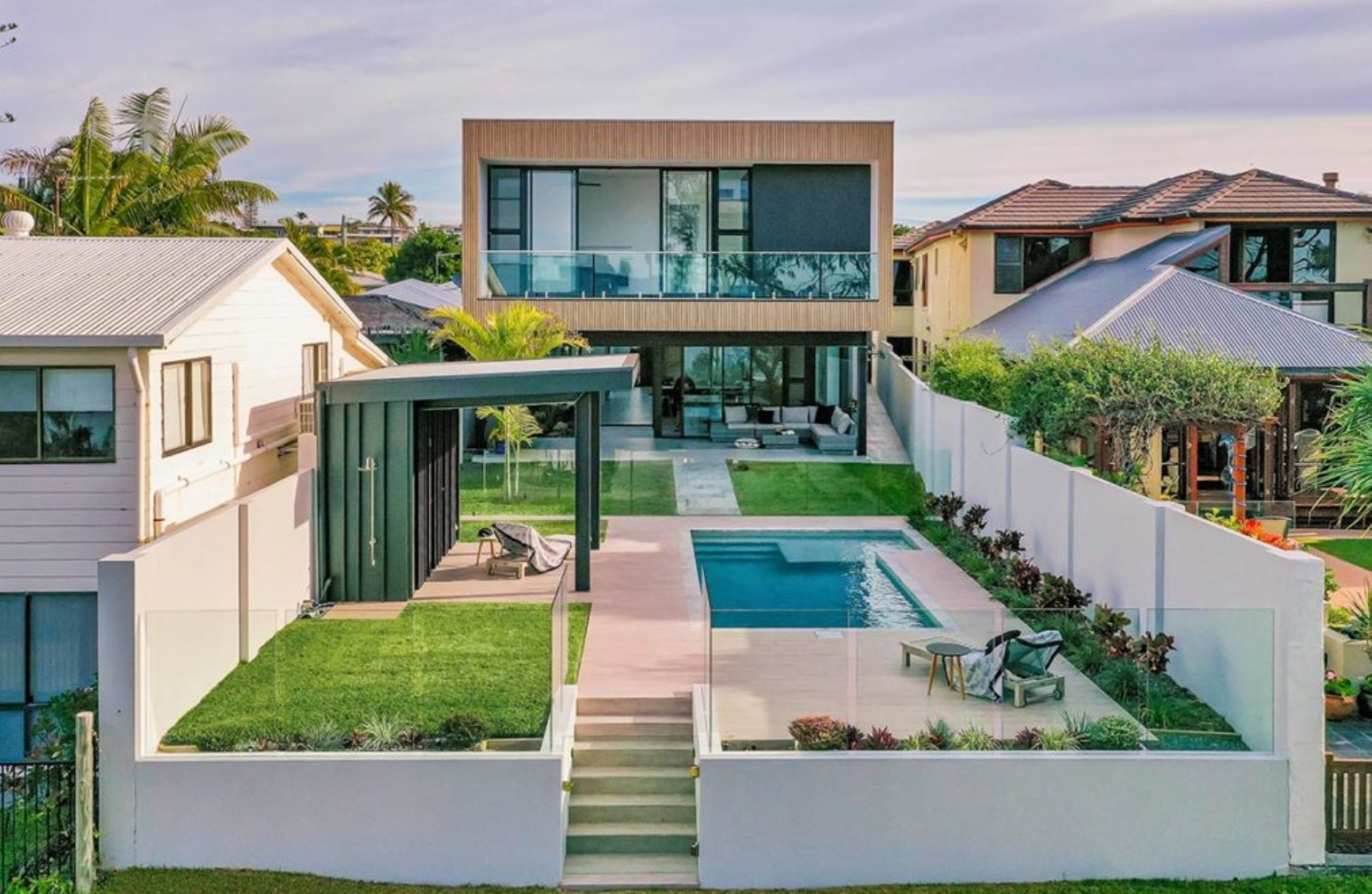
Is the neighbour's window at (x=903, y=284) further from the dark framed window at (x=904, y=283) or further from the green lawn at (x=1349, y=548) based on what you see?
the green lawn at (x=1349, y=548)

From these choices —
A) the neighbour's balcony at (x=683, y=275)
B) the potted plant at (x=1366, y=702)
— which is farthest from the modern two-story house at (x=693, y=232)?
the potted plant at (x=1366, y=702)

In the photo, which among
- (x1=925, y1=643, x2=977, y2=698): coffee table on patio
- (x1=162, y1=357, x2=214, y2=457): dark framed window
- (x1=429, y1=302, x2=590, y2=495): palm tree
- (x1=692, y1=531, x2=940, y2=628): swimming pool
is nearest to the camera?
(x1=925, y1=643, x2=977, y2=698): coffee table on patio

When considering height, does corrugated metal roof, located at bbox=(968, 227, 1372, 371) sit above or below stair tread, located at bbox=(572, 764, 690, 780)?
above

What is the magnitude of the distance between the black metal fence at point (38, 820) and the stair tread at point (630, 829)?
12.8ft

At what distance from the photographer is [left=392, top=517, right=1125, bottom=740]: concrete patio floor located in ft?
37.2

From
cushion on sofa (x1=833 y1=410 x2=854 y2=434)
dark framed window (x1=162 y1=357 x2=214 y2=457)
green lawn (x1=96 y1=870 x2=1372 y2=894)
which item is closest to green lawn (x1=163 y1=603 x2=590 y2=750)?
green lawn (x1=96 y1=870 x2=1372 y2=894)

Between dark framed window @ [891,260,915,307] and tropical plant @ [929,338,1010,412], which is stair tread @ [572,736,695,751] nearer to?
tropical plant @ [929,338,1010,412]

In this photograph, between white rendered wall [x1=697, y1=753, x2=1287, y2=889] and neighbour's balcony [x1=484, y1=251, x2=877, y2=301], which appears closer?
white rendered wall [x1=697, y1=753, x2=1287, y2=889]

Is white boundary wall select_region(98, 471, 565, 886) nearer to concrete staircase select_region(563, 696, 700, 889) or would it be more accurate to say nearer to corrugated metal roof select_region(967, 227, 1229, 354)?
concrete staircase select_region(563, 696, 700, 889)

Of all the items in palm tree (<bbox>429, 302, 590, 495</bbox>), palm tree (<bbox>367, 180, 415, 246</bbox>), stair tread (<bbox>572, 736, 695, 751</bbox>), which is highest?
palm tree (<bbox>367, 180, 415, 246</bbox>)

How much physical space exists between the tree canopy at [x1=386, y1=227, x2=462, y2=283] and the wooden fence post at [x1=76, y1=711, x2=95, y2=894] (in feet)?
194

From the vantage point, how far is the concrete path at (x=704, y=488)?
25.3 m

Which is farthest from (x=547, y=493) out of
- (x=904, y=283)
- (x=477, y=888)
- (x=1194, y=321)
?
(x=904, y=283)

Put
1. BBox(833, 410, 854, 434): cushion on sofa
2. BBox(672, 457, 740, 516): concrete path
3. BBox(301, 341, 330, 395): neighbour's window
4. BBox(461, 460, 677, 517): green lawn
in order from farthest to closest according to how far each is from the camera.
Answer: BBox(833, 410, 854, 434): cushion on sofa, BBox(672, 457, 740, 516): concrete path, BBox(461, 460, 677, 517): green lawn, BBox(301, 341, 330, 395): neighbour's window
